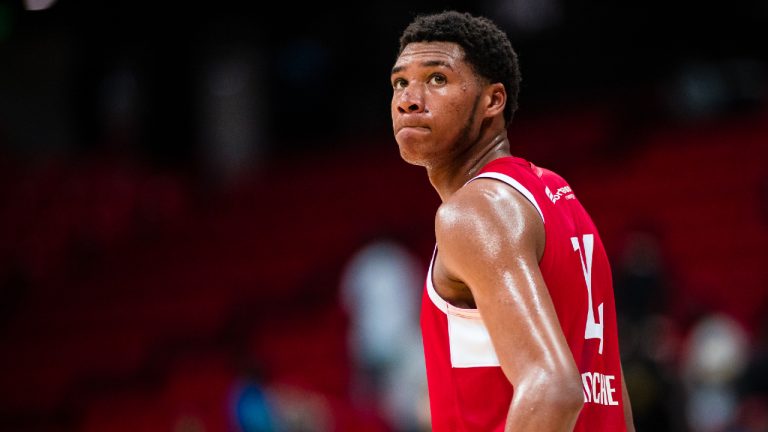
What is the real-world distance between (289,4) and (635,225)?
9148 millimetres

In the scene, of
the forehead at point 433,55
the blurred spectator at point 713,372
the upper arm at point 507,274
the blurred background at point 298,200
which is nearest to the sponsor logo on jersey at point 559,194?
the upper arm at point 507,274

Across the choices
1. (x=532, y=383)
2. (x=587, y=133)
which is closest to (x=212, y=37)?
(x=587, y=133)

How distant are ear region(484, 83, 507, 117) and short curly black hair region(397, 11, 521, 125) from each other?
0.02 metres

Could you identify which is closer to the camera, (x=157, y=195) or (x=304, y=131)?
(x=157, y=195)

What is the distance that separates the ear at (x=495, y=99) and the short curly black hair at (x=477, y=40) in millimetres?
22

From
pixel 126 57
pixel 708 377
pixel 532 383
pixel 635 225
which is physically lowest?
pixel 708 377

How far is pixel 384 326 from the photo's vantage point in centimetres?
1103

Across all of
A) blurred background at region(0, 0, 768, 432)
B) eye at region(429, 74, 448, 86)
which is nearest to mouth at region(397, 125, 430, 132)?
eye at region(429, 74, 448, 86)

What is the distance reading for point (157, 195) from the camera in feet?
54.9

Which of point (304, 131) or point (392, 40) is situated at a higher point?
point (392, 40)

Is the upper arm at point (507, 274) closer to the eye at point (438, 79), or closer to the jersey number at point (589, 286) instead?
Answer: the jersey number at point (589, 286)

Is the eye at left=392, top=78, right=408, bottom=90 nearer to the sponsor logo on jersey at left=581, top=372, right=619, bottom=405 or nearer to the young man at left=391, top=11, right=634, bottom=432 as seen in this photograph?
the young man at left=391, top=11, right=634, bottom=432

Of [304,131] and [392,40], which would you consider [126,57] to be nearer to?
[304,131]

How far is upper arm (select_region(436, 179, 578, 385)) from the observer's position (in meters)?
2.73
